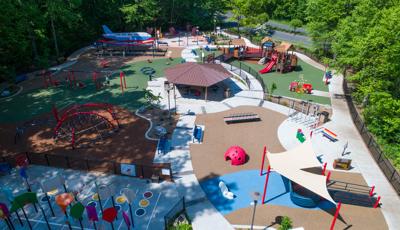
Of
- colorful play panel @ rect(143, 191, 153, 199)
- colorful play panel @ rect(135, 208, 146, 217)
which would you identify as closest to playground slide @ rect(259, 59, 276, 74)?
colorful play panel @ rect(143, 191, 153, 199)

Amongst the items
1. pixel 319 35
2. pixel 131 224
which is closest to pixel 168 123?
pixel 131 224

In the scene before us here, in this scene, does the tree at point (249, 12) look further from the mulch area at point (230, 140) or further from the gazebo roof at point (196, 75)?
the mulch area at point (230, 140)

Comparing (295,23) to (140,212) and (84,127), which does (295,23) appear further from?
Result: (140,212)

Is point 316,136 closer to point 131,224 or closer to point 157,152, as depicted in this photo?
point 157,152

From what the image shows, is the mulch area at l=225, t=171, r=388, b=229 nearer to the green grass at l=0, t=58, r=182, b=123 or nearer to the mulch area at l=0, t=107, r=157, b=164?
the mulch area at l=0, t=107, r=157, b=164

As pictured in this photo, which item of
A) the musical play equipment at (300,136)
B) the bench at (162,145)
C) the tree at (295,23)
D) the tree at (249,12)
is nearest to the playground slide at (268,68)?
the musical play equipment at (300,136)

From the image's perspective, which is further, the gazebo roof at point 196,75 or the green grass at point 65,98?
the gazebo roof at point 196,75
